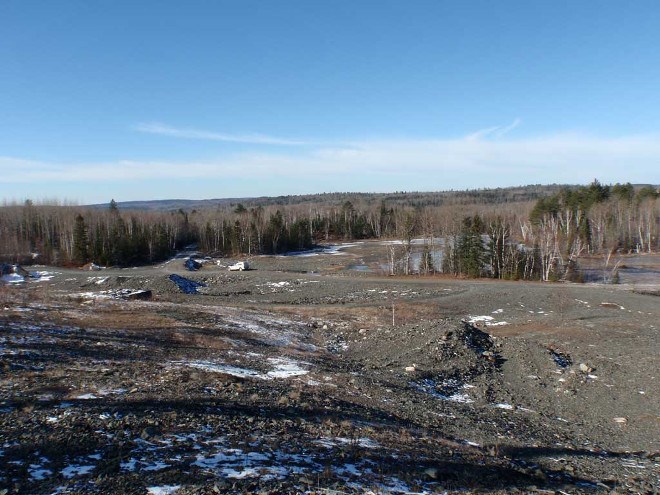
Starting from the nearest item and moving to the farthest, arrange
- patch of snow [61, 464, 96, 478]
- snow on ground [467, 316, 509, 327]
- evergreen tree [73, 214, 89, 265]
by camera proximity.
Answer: patch of snow [61, 464, 96, 478] → snow on ground [467, 316, 509, 327] → evergreen tree [73, 214, 89, 265]

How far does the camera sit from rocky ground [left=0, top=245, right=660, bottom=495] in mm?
7227

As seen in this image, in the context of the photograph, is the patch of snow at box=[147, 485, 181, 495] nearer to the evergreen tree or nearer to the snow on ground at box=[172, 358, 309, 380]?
the snow on ground at box=[172, 358, 309, 380]

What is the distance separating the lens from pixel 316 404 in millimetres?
11516

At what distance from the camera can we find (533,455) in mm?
10188

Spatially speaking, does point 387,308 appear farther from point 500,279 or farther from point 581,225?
point 581,225

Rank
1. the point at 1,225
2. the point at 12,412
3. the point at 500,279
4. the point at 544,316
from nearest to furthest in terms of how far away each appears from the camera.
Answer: the point at 12,412, the point at 544,316, the point at 500,279, the point at 1,225

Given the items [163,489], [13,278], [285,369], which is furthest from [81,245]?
[163,489]

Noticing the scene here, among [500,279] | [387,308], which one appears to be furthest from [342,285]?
[500,279]

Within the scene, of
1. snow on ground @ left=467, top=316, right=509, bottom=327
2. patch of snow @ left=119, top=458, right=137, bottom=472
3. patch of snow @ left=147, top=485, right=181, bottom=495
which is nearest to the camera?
patch of snow @ left=147, top=485, right=181, bottom=495

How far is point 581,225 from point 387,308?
173 ft

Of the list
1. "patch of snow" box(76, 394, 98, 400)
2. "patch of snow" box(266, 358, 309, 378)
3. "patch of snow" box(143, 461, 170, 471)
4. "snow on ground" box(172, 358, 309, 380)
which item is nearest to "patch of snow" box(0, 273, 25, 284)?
"patch of snow" box(266, 358, 309, 378)

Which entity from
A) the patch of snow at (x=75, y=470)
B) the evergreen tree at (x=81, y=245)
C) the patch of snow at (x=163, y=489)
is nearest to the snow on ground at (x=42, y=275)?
the evergreen tree at (x=81, y=245)

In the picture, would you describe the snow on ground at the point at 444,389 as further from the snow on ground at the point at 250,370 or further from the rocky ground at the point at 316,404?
the snow on ground at the point at 250,370

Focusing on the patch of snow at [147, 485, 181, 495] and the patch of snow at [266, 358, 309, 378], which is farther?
the patch of snow at [266, 358, 309, 378]
